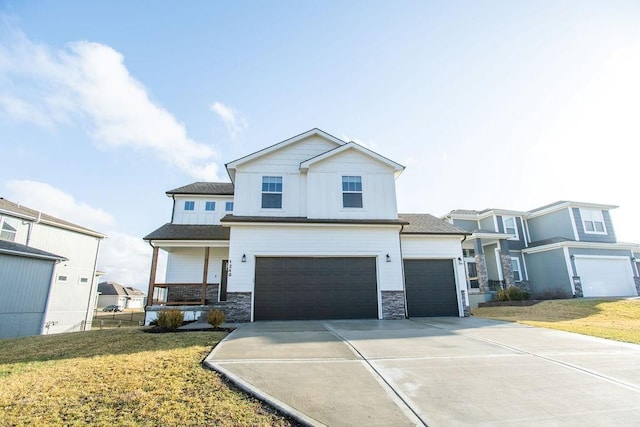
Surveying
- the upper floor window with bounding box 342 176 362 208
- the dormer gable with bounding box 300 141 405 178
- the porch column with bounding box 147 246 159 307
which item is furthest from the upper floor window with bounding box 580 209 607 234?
the porch column with bounding box 147 246 159 307

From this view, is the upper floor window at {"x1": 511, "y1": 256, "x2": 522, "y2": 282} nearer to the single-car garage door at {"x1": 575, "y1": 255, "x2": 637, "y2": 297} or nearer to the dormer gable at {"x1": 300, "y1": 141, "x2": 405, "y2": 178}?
the single-car garage door at {"x1": 575, "y1": 255, "x2": 637, "y2": 297}

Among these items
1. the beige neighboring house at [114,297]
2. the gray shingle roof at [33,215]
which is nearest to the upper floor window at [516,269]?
the gray shingle roof at [33,215]

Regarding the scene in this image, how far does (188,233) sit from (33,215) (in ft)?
36.5

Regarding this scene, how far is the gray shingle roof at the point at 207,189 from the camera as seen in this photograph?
17486 millimetres

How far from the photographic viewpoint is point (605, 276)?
20609 millimetres

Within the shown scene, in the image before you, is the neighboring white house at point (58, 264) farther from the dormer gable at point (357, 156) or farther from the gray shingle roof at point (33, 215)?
the dormer gable at point (357, 156)

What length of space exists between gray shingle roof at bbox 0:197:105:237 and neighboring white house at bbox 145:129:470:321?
9.06m

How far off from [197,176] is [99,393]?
1791 cm

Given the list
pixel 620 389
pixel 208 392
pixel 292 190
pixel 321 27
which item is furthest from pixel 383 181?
pixel 208 392

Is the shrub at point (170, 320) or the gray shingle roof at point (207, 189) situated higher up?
the gray shingle roof at point (207, 189)

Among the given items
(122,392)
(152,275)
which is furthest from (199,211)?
(122,392)

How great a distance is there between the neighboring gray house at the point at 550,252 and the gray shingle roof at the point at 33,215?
2699cm

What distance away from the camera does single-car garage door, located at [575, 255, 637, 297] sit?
66.1ft

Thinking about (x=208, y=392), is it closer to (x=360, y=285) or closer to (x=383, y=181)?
(x=360, y=285)
